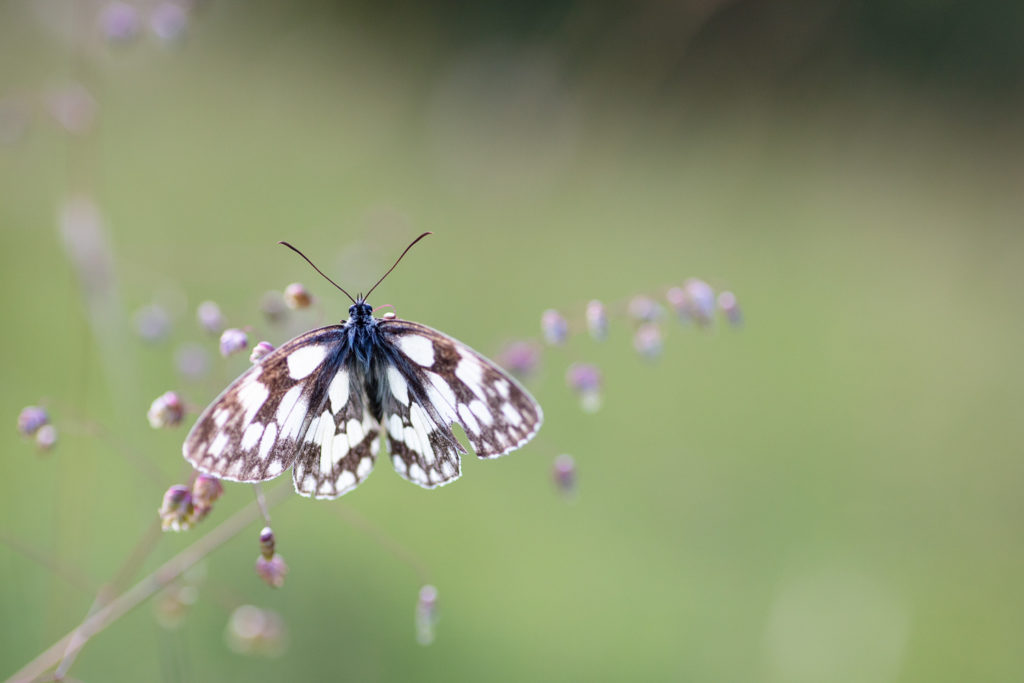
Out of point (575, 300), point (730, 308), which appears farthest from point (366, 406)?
point (575, 300)

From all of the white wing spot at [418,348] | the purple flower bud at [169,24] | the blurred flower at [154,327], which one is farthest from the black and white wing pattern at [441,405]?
the purple flower bud at [169,24]

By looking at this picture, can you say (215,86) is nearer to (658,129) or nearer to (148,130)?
(148,130)

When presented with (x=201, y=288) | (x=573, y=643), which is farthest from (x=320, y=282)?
(x=573, y=643)

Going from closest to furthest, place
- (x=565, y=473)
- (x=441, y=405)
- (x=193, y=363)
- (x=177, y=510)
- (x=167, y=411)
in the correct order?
(x=177, y=510), (x=167, y=411), (x=441, y=405), (x=565, y=473), (x=193, y=363)

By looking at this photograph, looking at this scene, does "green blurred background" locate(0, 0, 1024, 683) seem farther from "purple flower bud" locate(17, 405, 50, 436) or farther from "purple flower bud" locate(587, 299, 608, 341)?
"purple flower bud" locate(587, 299, 608, 341)

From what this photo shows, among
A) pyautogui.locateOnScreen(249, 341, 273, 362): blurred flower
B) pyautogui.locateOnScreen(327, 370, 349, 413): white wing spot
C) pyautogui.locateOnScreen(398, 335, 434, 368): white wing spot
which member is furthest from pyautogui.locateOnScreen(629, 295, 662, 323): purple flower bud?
pyautogui.locateOnScreen(249, 341, 273, 362): blurred flower

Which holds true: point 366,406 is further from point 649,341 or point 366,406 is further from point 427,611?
point 649,341

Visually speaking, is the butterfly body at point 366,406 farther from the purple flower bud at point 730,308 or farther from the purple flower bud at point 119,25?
the purple flower bud at point 119,25
